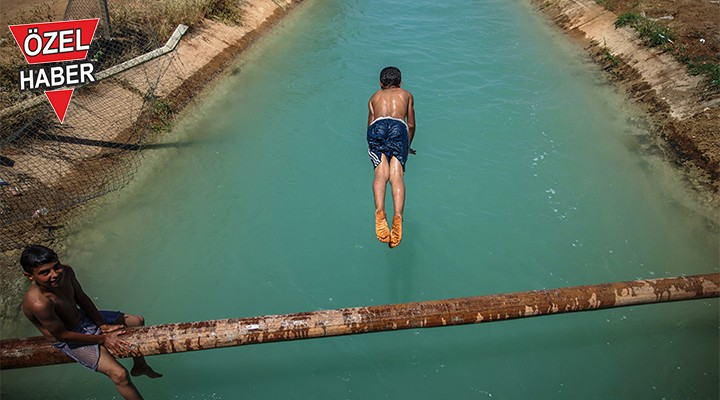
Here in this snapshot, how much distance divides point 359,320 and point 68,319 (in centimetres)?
246

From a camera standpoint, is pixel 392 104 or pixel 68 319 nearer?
pixel 68 319

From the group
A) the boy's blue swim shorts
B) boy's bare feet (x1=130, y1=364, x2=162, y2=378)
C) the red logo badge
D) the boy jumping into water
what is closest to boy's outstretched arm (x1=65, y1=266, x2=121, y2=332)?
boy's bare feet (x1=130, y1=364, x2=162, y2=378)

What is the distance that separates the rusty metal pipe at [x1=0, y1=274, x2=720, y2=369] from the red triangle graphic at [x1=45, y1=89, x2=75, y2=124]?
16.5 ft

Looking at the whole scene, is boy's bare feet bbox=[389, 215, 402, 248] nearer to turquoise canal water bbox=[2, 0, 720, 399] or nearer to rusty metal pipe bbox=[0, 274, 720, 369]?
turquoise canal water bbox=[2, 0, 720, 399]

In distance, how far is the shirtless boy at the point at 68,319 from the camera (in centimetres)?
351

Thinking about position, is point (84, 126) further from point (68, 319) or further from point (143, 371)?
point (68, 319)

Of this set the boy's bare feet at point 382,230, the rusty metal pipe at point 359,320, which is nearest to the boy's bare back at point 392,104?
the boy's bare feet at point 382,230

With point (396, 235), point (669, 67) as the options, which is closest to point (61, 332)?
point (396, 235)

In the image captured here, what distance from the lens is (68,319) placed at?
3.92 m

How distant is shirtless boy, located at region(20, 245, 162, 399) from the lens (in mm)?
3514

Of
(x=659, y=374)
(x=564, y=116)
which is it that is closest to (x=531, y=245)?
(x=659, y=374)

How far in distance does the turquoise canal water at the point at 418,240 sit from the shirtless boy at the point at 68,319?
129cm

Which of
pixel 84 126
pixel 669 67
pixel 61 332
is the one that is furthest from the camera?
pixel 669 67

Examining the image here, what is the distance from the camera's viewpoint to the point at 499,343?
557cm
